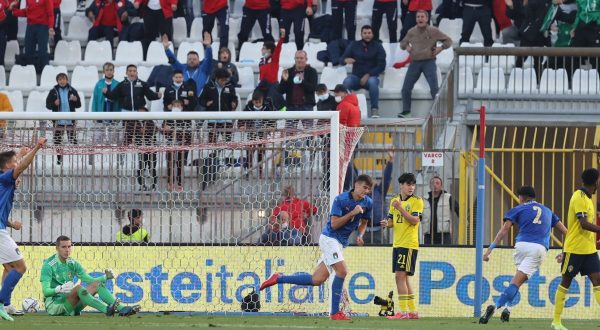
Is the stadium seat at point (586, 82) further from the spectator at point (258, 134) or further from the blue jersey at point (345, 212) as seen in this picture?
the blue jersey at point (345, 212)

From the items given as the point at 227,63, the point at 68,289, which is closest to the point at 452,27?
the point at 227,63

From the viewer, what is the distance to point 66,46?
2636 cm

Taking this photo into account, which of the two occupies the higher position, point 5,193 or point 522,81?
point 522,81

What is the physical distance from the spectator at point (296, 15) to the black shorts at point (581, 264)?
34.5 ft

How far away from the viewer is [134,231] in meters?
19.0

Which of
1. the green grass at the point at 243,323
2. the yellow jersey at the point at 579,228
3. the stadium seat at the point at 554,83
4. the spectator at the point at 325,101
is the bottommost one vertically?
the green grass at the point at 243,323

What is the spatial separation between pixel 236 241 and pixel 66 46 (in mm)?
8685

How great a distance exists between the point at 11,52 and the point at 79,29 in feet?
4.37

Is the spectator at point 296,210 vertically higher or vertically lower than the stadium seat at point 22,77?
lower

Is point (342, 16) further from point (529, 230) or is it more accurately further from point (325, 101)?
A: point (529, 230)

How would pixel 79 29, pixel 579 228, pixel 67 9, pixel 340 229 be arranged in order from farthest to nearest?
pixel 67 9, pixel 79 29, pixel 340 229, pixel 579 228

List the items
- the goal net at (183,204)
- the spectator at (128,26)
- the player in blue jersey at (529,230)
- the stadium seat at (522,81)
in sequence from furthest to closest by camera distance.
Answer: the spectator at (128,26), the stadium seat at (522,81), the goal net at (183,204), the player in blue jersey at (529,230)

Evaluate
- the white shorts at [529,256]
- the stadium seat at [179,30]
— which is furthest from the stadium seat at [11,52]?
the white shorts at [529,256]

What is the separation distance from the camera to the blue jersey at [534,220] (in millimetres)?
17109
